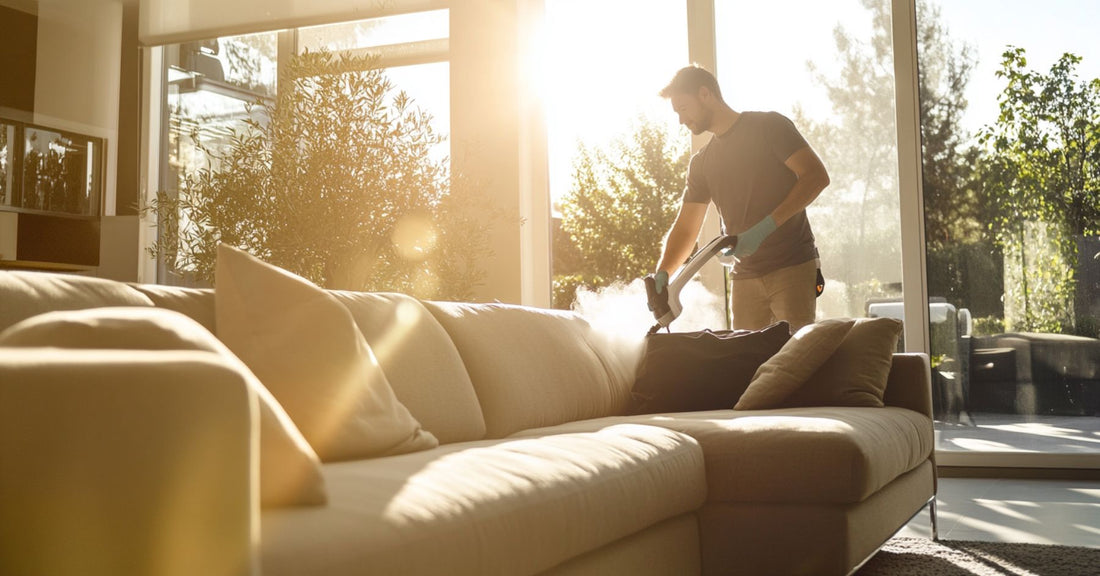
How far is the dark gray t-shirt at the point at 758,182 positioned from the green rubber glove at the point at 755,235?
0.10 m

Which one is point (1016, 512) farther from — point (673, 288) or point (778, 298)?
point (673, 288)

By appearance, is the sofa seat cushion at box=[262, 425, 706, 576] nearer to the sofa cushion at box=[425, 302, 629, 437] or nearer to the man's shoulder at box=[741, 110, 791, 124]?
the sofa cushion at box=[425, 302, 629, 437]

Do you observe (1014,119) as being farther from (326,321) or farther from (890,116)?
(326,321)

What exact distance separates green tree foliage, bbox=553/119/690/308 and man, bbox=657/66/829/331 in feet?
5.80

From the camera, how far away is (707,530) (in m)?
2.27

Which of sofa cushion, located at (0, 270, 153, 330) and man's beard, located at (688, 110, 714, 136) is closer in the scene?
sofa cushion, located at (0, 270, 153, 330)

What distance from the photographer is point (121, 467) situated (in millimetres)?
846

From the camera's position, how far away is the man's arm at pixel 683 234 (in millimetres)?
4043

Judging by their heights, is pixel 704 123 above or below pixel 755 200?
above

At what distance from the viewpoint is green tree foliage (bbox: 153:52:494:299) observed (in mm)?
4164

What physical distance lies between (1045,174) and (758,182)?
5.52ft

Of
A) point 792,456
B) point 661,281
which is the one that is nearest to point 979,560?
point 792,456

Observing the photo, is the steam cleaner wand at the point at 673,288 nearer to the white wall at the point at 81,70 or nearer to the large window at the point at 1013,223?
the large window at the point at 1013,223

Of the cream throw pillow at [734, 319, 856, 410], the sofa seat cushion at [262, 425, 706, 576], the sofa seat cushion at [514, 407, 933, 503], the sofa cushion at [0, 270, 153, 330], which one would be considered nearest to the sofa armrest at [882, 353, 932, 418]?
the cream throw pillow at [734, 319, 856, 410]
